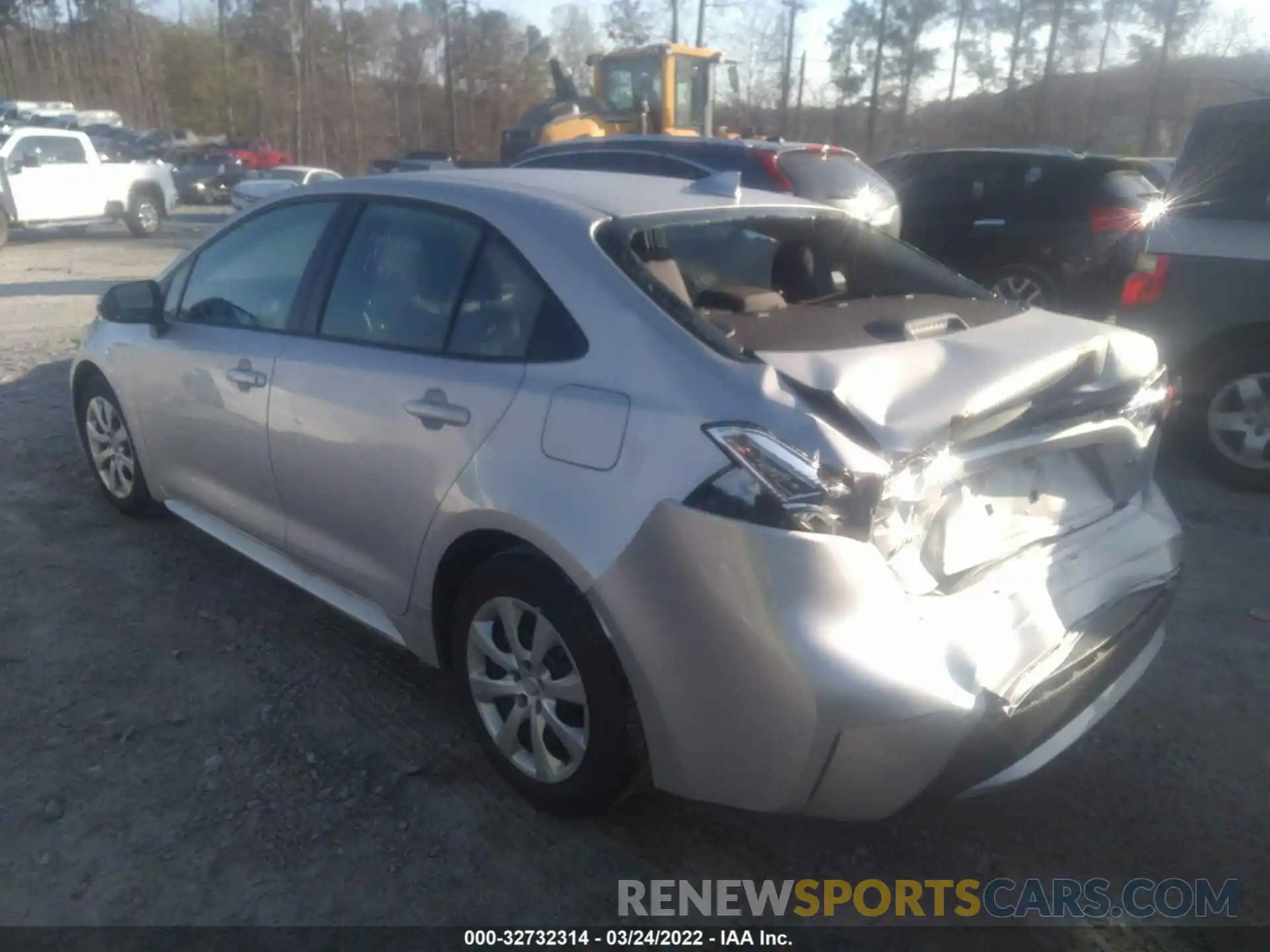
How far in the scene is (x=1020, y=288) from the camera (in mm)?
9031

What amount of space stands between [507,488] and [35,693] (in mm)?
2001

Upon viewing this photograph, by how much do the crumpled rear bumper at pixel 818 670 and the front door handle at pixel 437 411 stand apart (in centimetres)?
68

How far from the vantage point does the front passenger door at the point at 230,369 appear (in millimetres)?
3576

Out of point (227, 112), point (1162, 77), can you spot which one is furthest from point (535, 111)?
point (227, 112)

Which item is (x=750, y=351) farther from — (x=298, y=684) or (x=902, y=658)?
(x=298, y=684)

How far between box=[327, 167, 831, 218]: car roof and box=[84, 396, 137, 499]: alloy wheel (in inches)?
70.4

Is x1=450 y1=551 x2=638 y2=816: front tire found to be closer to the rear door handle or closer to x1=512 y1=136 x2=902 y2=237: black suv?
the rear door handle

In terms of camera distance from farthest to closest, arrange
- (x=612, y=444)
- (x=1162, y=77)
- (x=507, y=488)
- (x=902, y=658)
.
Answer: (x=1162, y=77), (x=507, y=488), (x=612, y=444), (x=902, y=658)

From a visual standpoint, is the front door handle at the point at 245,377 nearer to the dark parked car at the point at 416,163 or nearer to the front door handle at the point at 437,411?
the front door handle at the point at 437,411

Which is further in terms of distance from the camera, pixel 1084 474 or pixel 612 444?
pixel 1084 474

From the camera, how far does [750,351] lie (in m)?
2.46

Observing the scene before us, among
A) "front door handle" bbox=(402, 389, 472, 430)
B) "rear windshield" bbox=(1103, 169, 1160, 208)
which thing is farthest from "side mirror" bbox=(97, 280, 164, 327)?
"rear windshield" bbox=(1103, 169, 1160, 208)

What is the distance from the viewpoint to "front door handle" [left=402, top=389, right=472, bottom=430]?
2.77m

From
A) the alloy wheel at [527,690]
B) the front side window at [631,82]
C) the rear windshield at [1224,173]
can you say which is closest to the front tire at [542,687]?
the alloy wheel at [527,690]
